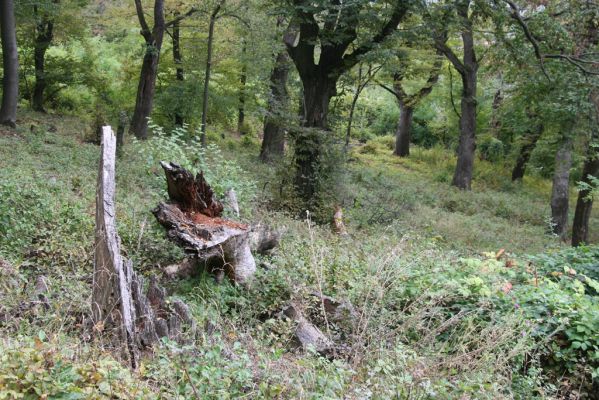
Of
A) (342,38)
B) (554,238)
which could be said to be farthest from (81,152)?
(554,238)

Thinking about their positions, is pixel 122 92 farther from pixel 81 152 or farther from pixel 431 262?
pixel 431 262

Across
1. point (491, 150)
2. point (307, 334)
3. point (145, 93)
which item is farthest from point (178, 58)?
point (307, 334)

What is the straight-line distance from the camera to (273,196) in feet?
35.8

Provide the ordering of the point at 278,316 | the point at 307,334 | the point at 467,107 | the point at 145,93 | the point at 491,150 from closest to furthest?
1. the point at 307,334
2. the point at 278,316
3. the point at 145,93
4. the point at 467,107
5. the point at 491,150

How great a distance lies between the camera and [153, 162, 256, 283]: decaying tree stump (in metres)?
5.24

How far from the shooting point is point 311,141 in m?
10.7

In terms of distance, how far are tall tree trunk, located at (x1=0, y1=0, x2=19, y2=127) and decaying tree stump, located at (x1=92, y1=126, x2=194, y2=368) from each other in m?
10.2

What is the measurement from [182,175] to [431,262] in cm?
289

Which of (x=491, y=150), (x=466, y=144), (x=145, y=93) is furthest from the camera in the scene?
(x=491, y=150)

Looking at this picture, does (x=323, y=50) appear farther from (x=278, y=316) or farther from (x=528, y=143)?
(x=528, y=143)

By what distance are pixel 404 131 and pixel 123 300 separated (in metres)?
22.3

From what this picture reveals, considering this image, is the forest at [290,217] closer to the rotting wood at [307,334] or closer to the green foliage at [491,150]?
the rotting wood at [307,334]

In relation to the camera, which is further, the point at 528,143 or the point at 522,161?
the point at 522,161

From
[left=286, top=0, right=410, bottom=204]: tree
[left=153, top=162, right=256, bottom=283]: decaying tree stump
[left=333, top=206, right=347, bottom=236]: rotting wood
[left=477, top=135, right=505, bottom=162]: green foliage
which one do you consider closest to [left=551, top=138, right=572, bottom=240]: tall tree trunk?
[left=477, top=135, right=505, bottom=162]: green foliage
